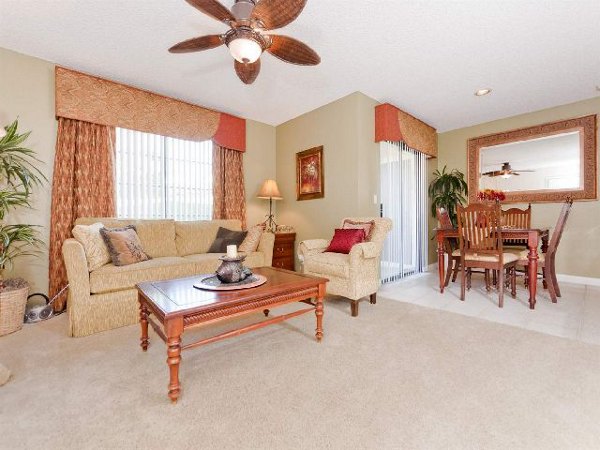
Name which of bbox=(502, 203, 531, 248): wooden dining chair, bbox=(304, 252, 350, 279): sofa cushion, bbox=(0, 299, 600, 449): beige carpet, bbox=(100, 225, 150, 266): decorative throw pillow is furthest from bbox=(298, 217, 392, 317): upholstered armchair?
bbox=(502, 203, 531, 248): wooden dining chair

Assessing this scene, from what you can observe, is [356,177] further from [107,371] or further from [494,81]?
[107,371]

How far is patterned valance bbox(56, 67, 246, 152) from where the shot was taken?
9.77 ft

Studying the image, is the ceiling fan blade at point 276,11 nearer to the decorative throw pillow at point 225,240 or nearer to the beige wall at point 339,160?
the beige wall at point 339,160

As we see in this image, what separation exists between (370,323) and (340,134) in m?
2.56

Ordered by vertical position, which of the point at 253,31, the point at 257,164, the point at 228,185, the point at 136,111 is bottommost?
the point at 228,185

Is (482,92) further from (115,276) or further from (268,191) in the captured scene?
(115,276)

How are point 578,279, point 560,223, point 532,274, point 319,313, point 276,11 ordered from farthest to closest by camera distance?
1. point 578,279
2. point 560,223
3. point 532,274
4. point 319,313
5. point 276,11

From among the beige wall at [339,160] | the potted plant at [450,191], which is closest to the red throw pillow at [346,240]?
the beige wall at [339,160]

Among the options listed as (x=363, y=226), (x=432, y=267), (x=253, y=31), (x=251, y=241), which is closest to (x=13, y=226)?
(x=251, y=241)

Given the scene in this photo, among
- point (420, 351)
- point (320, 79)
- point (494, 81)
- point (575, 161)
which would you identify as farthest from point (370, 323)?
point (575, 161)

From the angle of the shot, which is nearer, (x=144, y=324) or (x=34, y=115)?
(x=144, y=324)

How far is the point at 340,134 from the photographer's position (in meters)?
3.86

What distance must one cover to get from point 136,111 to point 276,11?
252cm

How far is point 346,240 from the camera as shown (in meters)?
3.03
